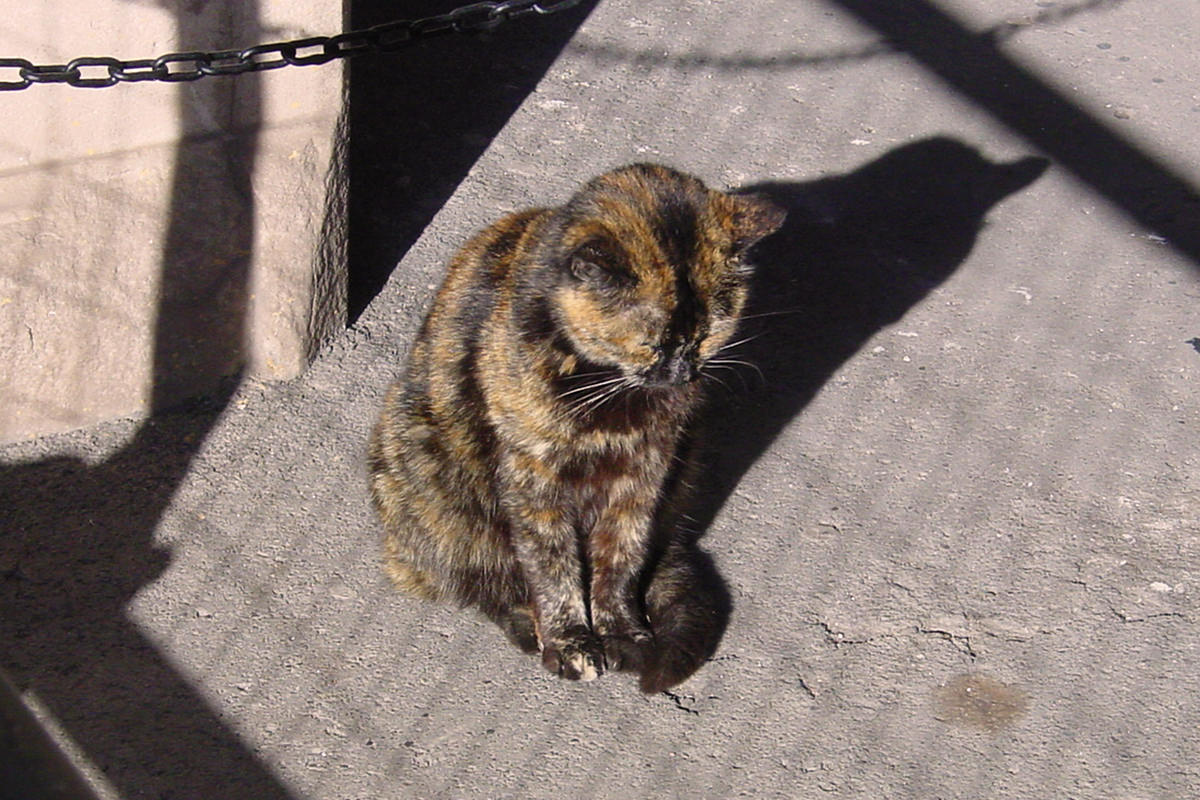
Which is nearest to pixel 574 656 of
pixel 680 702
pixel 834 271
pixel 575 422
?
pixel 680 702

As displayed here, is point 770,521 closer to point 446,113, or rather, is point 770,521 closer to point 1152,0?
point 446,113

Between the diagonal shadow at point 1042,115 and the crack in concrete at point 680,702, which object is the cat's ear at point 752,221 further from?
the diagonal shadow at point 1042,115

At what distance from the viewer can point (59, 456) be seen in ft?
13.7

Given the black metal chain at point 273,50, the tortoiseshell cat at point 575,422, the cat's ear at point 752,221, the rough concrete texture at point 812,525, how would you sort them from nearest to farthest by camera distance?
the black metal chain at point 273,50 < the tortoiseshell cat at point 575,422 < the cat's ear at point 752,221 < the rough concrete texture at point 812,525

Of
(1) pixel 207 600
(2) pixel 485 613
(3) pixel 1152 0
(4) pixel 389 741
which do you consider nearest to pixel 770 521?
(2) pixel 485 613

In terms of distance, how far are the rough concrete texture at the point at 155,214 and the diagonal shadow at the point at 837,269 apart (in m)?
1.55

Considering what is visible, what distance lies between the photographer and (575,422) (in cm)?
331

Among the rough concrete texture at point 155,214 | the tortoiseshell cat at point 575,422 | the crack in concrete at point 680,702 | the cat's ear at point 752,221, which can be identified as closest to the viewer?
the tortoiseshell cat at point 575,422

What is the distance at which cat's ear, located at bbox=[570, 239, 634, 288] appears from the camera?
2938mm

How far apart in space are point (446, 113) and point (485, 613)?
9.21 feet

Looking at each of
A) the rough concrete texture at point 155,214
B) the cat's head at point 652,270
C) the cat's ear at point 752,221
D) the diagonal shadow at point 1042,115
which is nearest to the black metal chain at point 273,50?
the cat's head at point 652,270

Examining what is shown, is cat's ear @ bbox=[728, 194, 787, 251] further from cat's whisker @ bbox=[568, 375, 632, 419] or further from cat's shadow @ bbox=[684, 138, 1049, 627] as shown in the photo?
cat's shadow @ bbox=[684, 138, 1049, 627]

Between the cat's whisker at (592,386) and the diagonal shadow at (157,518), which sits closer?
the cat's whisker at (592,386)

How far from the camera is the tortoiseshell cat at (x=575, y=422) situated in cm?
310
